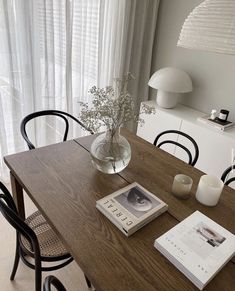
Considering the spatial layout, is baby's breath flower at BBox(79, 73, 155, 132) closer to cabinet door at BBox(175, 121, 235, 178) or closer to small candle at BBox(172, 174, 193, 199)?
small candle at BBox(172, 174, 193, 199)

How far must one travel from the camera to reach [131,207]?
1.05 metres

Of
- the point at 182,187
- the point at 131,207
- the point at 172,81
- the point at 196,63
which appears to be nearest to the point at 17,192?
the point at 131,207

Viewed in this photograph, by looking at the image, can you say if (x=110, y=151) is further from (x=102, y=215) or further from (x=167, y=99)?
(x=167, y=99)

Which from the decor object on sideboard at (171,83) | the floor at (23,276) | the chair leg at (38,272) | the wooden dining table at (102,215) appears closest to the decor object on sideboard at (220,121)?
the decor object on sideboard at (171,83)

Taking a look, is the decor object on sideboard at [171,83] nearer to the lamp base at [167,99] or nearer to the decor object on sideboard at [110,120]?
the lamp base at [167,99]

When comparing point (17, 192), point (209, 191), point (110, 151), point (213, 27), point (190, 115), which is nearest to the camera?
point (213, 27)

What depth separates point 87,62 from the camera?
7.98ft

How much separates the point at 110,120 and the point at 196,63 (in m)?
1.72

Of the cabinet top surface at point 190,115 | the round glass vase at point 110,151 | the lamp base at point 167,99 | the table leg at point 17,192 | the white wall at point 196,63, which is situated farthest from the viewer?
the lamp base at point 167,99

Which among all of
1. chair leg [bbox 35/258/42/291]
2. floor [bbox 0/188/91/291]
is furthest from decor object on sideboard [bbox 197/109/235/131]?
chair leg [bbox 35/258/42/291]

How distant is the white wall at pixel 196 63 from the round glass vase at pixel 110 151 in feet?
5.02

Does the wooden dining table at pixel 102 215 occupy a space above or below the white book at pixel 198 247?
below

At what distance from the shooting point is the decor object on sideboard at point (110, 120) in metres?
1.12

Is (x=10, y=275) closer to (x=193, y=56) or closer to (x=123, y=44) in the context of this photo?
(x=123, y=44)
